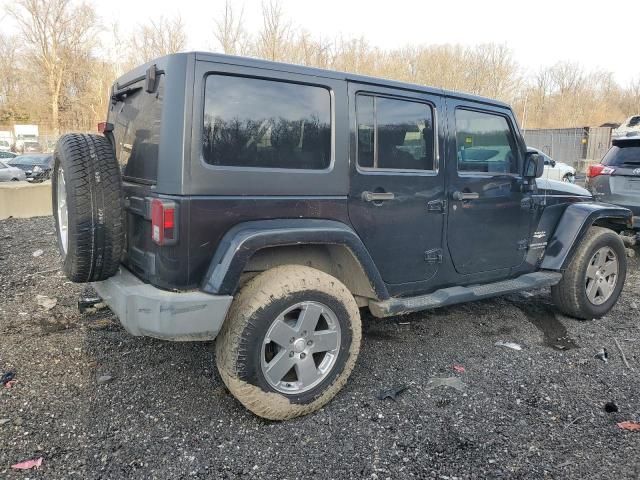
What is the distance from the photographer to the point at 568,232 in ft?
14.4

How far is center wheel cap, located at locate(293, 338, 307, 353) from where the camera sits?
9.55 ft

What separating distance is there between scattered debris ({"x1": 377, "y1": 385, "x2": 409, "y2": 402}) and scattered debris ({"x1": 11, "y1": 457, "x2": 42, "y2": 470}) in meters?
1.94

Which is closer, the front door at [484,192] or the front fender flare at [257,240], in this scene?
the front fender flare at [257,240]

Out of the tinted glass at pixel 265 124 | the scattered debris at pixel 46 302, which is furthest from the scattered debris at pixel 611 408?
the scattered debris at pixel 46 302

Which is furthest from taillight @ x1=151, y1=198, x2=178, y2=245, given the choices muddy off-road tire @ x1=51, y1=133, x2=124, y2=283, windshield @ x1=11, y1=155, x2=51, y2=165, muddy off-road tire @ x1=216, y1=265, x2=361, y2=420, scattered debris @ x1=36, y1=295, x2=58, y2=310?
windshield @ x1=11, y1=155, x2=51, y2=165

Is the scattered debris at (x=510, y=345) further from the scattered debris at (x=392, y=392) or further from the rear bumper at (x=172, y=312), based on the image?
the rear bumper at (x=172, y=312)

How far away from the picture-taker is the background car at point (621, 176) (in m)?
6.71

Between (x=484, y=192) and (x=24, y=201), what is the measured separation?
372 inches

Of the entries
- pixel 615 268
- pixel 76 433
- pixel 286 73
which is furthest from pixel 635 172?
pixel 76 433

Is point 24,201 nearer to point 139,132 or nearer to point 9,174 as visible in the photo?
point 139,132

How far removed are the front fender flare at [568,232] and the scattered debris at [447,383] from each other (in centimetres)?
163

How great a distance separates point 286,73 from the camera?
2.92 metres

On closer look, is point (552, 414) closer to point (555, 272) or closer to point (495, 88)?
point (555, 272)

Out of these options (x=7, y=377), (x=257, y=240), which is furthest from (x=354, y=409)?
(x=7, y=377)
